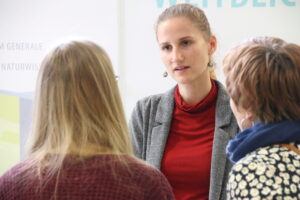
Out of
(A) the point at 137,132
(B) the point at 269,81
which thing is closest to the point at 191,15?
(A) the point at 137,132

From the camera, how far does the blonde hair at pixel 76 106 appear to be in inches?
44.1

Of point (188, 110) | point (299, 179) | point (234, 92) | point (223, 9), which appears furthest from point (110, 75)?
point (223, 9)

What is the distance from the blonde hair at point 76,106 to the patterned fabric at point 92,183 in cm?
4

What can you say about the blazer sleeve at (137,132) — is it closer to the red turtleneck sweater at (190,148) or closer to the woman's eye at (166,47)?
the red turtleneck sweater at (190,148)

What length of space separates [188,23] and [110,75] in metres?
0.67

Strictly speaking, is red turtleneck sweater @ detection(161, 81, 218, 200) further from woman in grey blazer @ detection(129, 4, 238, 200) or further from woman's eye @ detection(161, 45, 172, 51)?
woman's eye @ detection(161, 45, 172, 51)

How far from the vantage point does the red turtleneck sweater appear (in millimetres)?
1649

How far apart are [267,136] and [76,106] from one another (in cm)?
50

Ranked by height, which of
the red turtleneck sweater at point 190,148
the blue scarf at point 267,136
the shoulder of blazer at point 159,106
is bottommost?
the red turtleneck sweater at point 190,148

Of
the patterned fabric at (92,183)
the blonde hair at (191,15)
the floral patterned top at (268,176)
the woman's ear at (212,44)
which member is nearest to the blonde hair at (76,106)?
the patterned fabric at (92,183)

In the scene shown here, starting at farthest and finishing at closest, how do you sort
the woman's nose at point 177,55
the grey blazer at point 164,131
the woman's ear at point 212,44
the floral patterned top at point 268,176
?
the woman's ear at point 212,44 < the woman's nose at point 177,55 < the grey blazer at point 164,131 < the floral patterned top at point 268,176

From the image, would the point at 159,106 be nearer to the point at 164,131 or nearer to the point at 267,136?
the point at 164,131

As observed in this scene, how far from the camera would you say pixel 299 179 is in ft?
3.43

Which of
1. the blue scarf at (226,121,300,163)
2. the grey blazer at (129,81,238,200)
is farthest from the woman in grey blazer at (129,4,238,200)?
the blue scarf at (226,121,300,163)
